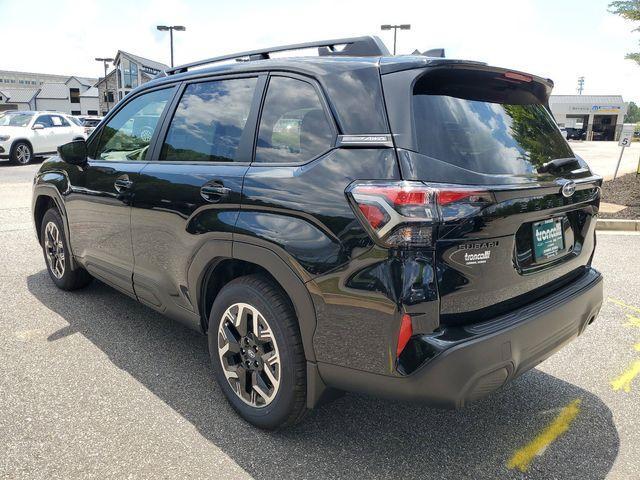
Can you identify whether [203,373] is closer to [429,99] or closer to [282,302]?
[282,302]

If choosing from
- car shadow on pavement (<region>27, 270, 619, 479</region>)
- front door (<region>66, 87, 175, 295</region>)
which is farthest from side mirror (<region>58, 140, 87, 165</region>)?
car shadow on pavement (<region>27, 270, 619, 479</region>)

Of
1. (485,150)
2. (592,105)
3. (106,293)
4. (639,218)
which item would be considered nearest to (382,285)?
(485,150)

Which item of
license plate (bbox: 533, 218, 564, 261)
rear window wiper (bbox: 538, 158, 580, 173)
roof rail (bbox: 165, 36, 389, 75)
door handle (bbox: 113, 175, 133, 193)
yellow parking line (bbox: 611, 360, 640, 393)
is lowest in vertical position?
yellow parking line (bbox: 611, 360, 640, 393)

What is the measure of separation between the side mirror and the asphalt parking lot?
1.27m

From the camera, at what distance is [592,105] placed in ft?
218

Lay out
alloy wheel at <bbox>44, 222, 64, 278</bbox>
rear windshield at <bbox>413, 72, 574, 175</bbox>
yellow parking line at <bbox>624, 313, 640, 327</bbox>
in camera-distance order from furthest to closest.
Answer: alloy wheel at <bbox>44, 222, 64, 278</bbox>, yellow parking line at <bbox>624, 313, 640, 327</bbox>, rear windshield at <bbox>413, 72, 574, 175</bbox>

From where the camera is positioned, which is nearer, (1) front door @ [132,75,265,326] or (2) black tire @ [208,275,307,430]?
(2) black tire @ [208,275,307,430]

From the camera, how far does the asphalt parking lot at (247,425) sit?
2.34 meters

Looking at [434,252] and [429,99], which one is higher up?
[429,99]

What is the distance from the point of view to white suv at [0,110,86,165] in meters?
16.4

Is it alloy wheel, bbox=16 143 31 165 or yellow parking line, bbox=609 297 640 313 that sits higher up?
alloy wheel, bbox=16 143 31 165

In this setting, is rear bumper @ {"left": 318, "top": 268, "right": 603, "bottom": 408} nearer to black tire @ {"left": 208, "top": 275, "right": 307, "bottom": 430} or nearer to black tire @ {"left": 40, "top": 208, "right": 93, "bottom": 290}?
black tire @ {"left": 208, "top": 275, "right": 307, "bottom": 430}

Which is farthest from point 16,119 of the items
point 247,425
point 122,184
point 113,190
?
point 247,425

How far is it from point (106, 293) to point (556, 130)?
3943 millimetres
